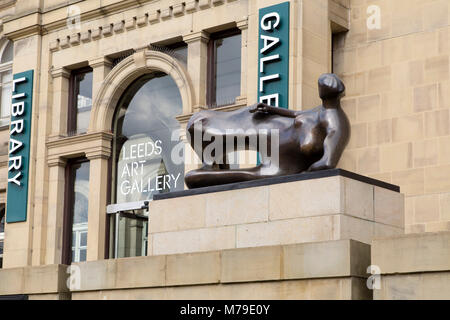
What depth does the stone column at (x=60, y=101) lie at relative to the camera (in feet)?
88.8

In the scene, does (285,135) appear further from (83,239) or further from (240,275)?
(83,239)

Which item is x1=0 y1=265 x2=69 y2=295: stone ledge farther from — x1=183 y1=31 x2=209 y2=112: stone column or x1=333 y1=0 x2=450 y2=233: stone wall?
x1=183 y1=31 x2=209 y2=112: stone column

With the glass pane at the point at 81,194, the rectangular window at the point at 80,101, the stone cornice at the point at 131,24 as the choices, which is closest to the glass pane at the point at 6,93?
the stone cornice at the point at 131,24

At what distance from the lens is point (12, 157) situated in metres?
27.7

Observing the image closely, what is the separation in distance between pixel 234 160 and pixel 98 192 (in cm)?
465

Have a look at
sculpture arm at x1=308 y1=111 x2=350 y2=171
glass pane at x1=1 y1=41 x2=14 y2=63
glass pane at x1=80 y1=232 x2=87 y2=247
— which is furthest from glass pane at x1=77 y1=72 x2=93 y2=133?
sculpture arm at x1=308 y1=111 x2=350 y2=171

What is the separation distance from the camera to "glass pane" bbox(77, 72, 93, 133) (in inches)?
1061

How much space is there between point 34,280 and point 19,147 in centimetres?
1208

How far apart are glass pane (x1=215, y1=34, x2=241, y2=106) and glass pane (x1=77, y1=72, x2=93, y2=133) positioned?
4.43 meters

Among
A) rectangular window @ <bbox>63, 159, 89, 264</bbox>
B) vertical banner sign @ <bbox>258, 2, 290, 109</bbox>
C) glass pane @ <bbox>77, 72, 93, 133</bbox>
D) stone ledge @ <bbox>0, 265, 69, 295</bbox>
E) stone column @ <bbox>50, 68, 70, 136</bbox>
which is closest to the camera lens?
stone ledge @ <bbox>0, 265, 69, 295</bbox>

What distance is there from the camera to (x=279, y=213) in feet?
44.3

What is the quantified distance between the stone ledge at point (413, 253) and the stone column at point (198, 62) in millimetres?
12665

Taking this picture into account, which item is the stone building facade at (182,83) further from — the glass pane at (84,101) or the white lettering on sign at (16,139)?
the white lettering on sign at (16,139)
